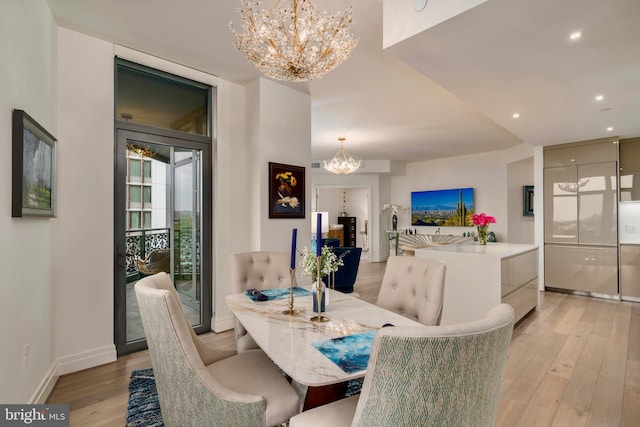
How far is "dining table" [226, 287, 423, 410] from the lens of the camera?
1108 mm

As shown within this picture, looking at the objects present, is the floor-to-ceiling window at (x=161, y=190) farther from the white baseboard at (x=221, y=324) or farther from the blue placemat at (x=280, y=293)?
the blue placemat at (x=280, y=293)

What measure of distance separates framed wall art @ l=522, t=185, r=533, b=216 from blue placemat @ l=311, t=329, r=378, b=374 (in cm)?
743

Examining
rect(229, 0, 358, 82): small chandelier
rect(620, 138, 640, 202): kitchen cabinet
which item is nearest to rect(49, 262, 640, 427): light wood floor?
rect(620, 138, 640, 202): kitchen cabinet

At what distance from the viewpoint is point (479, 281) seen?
338 centimetres

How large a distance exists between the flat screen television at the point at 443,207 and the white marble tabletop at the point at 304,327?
22.5 ft

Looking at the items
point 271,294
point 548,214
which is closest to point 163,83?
point 271,294

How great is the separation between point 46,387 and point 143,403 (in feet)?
2.39

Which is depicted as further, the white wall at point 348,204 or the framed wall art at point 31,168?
the white wall at point 348,204

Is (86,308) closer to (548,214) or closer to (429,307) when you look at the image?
(429,307)

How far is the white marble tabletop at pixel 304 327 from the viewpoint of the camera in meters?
1.09

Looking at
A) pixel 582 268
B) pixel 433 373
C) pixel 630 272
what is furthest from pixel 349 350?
pixel 630 272

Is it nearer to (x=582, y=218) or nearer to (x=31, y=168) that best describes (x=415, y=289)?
(x=31, y=168)

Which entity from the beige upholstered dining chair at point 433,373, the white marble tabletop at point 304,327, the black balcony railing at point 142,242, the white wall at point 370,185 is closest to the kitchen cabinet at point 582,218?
the white wall at point 370,185

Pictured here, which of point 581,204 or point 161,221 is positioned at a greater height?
point 581,204
